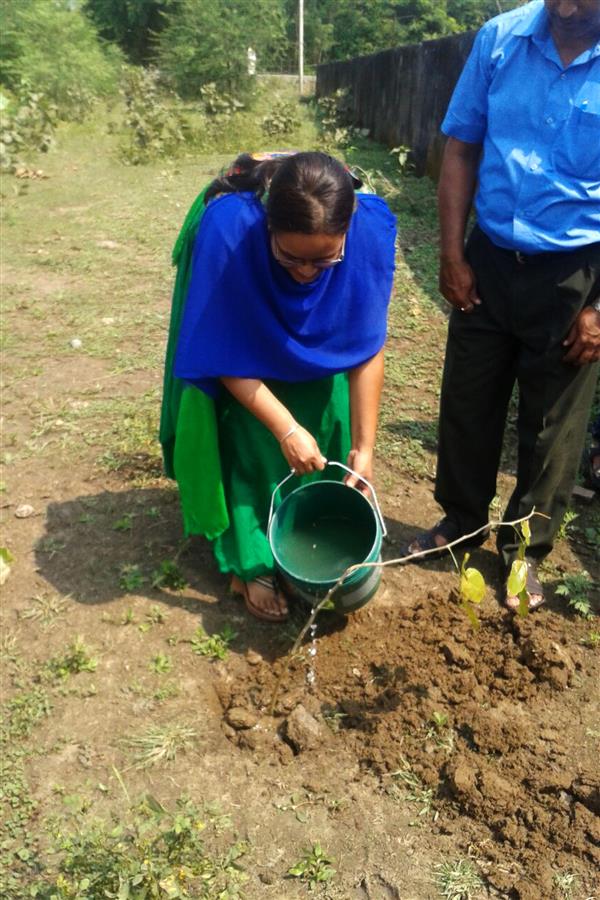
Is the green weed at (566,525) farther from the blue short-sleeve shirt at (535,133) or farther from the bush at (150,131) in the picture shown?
→ the bush at (150,131)

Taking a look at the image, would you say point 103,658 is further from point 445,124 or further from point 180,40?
point 180,40

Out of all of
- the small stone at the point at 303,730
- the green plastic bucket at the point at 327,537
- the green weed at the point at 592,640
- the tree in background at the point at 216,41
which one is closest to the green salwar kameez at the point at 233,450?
the green plastic bucket at the point at 327,537

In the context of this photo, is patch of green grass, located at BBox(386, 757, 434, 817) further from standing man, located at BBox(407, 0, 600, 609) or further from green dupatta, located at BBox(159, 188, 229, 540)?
green dupatta, located at BBox(159, 188, 229, 540)

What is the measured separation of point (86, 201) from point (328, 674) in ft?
23.5

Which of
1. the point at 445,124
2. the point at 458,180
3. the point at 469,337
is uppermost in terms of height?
the point at 445,124

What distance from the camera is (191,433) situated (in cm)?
237

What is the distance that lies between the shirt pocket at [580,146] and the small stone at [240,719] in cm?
175

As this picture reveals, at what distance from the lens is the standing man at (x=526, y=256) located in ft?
6.65

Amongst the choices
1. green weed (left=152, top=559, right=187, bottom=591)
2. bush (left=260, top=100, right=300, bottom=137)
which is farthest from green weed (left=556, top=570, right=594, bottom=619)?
bush (left=260, top=100, right=300, bottom=137)

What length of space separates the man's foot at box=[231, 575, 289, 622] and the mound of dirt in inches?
6.8

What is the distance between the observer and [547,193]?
6.80ft

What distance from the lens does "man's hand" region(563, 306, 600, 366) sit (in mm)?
2148

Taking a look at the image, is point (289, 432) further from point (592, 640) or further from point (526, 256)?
point (592, 640)

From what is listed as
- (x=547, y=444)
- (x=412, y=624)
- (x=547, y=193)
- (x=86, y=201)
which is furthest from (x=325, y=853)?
(x=86, y=201)
